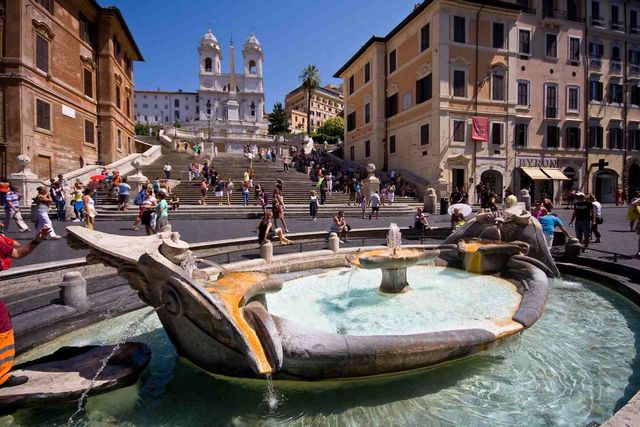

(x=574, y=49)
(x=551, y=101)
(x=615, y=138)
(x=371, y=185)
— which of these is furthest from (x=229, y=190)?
(x=615, y=138)

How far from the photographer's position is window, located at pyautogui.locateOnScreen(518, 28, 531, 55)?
2838 centimetres

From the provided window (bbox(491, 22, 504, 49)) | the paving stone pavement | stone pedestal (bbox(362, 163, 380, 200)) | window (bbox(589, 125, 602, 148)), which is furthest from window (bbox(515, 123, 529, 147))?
stone pedestal (bbox(362, 163, 380, 200))

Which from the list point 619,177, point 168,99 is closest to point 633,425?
point 619,177

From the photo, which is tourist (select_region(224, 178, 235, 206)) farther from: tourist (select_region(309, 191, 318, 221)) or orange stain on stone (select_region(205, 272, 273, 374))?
orange stain on stone (select_region(205, 272, 273, 374))

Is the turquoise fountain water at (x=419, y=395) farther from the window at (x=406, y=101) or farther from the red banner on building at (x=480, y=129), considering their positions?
the window at (x=406, y=101)

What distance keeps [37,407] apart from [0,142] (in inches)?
936

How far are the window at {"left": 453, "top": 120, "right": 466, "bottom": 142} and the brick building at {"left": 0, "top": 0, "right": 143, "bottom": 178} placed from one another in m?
27.5

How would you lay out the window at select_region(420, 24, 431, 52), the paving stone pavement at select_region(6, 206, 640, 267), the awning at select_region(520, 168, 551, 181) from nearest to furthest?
the paving stone pavement at select_region(6, 206, 640, 267)
the window at select_region(420, 24, 431, 52)
the awning at select_region(520, 168, 551, 181)

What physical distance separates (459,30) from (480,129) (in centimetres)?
741

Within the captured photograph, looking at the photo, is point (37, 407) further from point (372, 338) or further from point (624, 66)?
point (624, 66)

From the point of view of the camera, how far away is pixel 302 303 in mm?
6090

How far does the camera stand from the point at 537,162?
1135 inches

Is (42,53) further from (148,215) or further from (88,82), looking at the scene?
(148,215)

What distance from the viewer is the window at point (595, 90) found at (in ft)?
101
